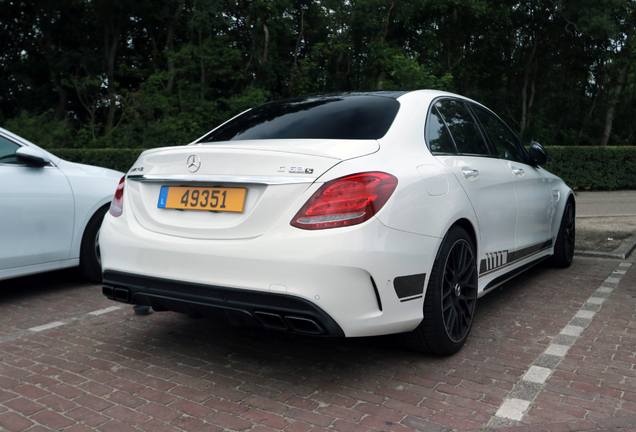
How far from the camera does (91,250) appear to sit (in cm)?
515

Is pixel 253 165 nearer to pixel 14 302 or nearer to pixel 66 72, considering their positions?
pixel 14 302

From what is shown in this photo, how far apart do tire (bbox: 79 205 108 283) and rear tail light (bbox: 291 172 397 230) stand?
3.10 metres

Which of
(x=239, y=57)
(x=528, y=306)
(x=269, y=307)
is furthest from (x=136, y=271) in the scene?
(x=239, y=57)

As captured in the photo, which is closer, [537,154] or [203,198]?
[203,198]

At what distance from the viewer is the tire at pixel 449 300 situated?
3098mm

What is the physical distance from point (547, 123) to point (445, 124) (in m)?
31.3

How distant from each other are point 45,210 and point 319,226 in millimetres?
2995

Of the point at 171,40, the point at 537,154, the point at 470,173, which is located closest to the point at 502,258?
the point at 470,173

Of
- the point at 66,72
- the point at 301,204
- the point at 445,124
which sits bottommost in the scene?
the point at 301,204

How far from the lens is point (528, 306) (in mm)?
4559

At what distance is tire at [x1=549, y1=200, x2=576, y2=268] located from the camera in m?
5.83

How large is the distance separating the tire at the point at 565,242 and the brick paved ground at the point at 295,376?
140 centimetres

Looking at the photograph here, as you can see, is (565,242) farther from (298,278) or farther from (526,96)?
(526,96)

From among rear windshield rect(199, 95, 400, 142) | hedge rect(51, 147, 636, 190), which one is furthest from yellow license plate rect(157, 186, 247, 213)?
hedge rect(51, 147, 636, 190)
